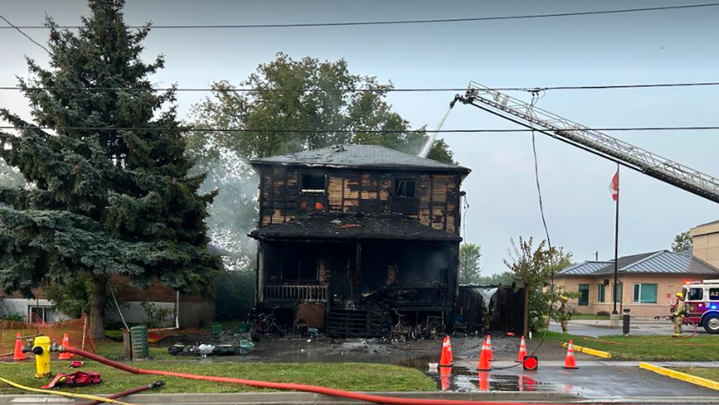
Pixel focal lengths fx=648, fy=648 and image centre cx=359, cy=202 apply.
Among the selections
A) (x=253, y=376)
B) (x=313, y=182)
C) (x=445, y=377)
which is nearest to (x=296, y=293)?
(x=313, y=182)

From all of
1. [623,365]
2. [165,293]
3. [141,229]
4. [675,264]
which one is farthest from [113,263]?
[675,264]

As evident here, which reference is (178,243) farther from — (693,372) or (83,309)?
(693,372)

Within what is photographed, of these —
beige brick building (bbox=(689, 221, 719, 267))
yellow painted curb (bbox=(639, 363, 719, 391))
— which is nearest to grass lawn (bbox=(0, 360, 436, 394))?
yellow painted curb (bbox=(639, 363, 719, 391))

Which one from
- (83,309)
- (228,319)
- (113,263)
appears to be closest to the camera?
(113,263)

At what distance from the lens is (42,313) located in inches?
1075

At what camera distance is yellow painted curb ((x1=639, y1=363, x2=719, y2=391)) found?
12211 mm

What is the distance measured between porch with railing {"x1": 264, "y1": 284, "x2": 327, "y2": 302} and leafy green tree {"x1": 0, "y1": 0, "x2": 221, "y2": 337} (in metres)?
3.72

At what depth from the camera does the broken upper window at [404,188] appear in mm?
28500

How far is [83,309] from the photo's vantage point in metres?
24.2

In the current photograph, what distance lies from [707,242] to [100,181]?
4503 centimetres

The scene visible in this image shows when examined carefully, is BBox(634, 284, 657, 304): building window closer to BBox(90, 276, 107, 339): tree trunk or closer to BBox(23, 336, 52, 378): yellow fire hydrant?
BBox(90, 276, 107, 339): tree trunk

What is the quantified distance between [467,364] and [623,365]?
3.77 m

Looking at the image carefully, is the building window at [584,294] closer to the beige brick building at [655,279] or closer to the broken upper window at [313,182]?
the beige brick building at [655,279]

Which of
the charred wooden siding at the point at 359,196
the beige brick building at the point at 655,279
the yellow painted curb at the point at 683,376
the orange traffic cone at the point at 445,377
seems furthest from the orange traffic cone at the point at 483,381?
the beige brick building at the point at 655,279
